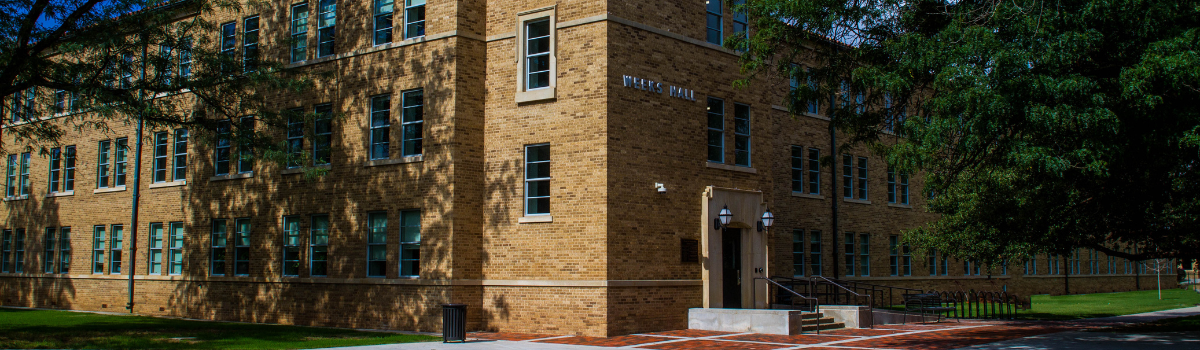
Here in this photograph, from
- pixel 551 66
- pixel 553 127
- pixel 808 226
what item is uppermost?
pixel 551 66

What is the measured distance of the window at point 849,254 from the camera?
29891 millimetres

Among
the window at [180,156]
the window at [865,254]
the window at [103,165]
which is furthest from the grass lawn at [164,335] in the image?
the window at [865,254]

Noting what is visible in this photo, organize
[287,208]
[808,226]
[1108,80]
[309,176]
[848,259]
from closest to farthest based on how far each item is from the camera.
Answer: [1108,80] → [309,176] → [287,208] → [808,226] → [848,259]

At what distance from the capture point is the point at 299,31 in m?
23.3

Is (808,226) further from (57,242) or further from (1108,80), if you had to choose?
(57,242)

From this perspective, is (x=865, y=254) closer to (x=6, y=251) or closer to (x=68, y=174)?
(x=68, y=174)

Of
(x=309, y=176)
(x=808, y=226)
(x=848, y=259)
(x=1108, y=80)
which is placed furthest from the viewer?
(x=848, y=259)

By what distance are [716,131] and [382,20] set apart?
313 inches

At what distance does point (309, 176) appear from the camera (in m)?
20.9

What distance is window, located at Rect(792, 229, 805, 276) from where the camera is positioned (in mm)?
27828

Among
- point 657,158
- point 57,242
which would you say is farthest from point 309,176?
point 57,242

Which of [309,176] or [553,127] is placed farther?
Answer: [309,176]

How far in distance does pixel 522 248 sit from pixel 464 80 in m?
3.76

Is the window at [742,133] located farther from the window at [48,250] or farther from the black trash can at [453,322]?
the window at [48,250]
